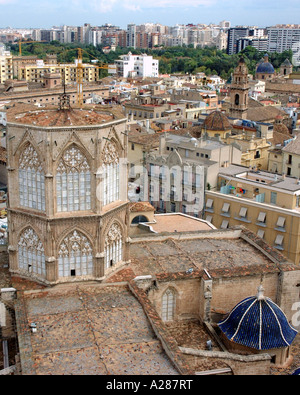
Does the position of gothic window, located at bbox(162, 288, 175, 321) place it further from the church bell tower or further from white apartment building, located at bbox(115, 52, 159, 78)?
white apartment building, located at bbox(115, 52, 159, 78)

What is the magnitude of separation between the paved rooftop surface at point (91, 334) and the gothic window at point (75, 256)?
59 cm

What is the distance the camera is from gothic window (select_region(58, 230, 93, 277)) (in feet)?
70.8

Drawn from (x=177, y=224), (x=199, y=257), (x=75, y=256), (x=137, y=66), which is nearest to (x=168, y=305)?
(x=199, y=257)

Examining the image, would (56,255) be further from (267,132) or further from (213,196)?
(267,132)

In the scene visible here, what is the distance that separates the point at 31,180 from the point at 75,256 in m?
3.42

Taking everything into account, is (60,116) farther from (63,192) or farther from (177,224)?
(177,224)

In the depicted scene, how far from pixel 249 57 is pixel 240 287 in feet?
561

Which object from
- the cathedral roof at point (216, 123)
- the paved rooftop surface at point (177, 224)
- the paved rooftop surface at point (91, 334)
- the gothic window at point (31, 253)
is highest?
the cathedral roof at point (216, 123)

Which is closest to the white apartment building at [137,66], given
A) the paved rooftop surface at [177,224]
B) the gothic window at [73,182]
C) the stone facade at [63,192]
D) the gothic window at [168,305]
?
the paved rooftop surface at [177,224]

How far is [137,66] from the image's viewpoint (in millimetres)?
150125

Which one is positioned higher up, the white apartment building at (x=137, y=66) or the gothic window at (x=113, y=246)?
the white apartment building at (x=137, y=66)

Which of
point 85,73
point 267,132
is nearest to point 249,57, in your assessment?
point 85,73

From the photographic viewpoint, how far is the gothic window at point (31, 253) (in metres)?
21.7

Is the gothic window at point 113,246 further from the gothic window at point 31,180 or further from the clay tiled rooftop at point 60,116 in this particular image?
the clay tiled rooftop at point 60,116
